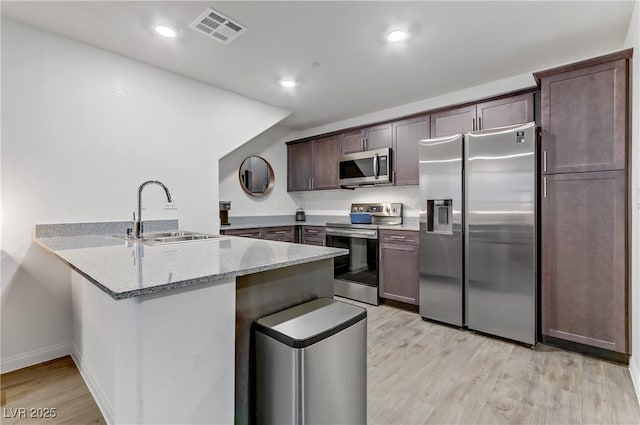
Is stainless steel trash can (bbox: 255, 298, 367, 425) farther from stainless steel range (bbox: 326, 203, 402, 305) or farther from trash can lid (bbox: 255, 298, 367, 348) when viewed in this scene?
stainless steel range (bbox: 326, 203, 402, 305)

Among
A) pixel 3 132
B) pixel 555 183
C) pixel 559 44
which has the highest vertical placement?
pixel 559 44

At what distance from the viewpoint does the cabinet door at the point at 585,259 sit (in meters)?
2.27

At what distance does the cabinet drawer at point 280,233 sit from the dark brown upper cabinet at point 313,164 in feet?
2.44

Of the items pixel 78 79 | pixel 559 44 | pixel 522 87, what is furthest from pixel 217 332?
pixel 522 87

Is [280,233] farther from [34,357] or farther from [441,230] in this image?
[34,357]

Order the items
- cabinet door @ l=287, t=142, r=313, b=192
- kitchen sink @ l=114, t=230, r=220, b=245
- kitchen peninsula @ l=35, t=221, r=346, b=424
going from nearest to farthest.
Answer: kitchen peninsula @ l=35, t=221, r=346, b=424
kitchen sink @ l=114, t=230, r=220, b=245
cabinet door @ l=287, t=142, r=313, b=192

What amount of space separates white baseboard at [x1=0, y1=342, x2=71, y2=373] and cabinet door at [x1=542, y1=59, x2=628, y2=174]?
4110mm

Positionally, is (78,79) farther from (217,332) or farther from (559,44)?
(559,44)

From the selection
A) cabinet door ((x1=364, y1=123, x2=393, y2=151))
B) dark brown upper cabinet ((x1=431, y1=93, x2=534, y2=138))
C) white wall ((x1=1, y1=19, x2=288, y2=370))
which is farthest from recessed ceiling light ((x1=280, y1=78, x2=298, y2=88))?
dark brown upper cabinet ((x1=431, y1=93, x2=534, y2=138))

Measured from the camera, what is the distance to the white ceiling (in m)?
2.10

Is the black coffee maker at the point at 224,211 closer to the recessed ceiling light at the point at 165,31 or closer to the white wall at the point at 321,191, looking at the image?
the white wall at the point at 321,191

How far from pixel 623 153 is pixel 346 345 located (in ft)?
7.96

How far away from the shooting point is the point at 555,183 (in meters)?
2.51

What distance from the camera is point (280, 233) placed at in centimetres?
436
